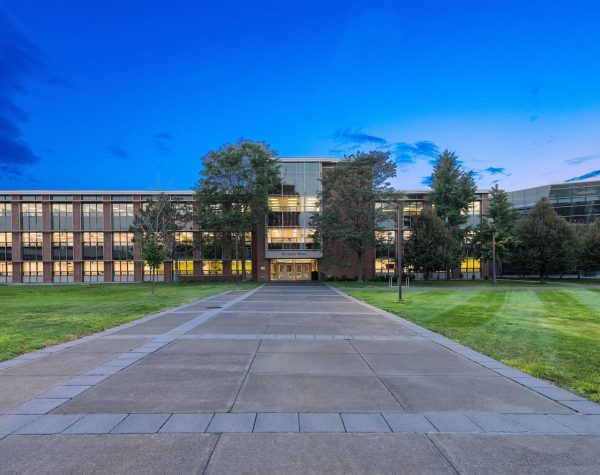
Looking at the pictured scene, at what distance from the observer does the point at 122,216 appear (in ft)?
185

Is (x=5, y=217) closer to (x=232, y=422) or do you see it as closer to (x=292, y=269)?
(x=292, y=269)

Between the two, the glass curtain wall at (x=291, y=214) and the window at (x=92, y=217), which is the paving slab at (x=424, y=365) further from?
the window at (x=92, y=217)

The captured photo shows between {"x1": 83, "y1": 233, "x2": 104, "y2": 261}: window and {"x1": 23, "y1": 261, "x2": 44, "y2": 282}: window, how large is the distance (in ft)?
22.7

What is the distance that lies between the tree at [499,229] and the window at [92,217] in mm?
54066

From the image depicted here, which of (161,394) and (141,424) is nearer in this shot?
(141,424)

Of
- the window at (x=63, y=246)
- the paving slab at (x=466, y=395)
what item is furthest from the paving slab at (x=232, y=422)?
the window at (x=63, y=246)

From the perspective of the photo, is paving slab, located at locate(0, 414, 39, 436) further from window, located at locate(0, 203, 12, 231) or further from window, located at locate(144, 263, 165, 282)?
window, located at locate(0, 203, 12, 231)

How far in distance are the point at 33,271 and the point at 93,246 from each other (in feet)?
32.0

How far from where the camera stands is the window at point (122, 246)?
56.3 meters

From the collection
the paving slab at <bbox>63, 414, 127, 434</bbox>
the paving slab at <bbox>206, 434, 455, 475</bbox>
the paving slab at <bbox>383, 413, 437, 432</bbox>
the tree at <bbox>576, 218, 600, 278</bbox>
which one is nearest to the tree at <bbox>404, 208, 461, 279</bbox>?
the tree at <bbox>576, 218, 600, 278</bbox>

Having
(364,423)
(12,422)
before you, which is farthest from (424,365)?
(12,422)

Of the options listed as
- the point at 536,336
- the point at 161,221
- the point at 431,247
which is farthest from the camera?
the point at 161,221

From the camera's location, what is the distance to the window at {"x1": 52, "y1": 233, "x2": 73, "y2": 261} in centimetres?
5647

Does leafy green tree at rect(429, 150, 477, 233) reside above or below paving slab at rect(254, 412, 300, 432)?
above
